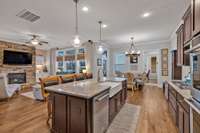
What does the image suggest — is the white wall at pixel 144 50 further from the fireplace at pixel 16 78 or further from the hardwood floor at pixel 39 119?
the fireplace at pixel 16 78

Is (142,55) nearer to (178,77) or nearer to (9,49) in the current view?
(178,77)

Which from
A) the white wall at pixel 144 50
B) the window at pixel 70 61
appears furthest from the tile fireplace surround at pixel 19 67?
the white wall at pixel 144 50

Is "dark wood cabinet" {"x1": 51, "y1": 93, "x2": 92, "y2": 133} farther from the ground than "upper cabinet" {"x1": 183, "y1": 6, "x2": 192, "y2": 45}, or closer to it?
closer to it

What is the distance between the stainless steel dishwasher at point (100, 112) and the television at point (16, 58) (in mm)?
6673

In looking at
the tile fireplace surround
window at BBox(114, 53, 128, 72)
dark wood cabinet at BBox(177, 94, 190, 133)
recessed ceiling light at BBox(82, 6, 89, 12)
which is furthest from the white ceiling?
window at BBox(114, 53, 128, 72)

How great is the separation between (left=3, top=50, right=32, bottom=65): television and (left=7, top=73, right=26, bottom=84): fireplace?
685mm

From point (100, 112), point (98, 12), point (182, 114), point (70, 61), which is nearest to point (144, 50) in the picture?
point (98, 12)

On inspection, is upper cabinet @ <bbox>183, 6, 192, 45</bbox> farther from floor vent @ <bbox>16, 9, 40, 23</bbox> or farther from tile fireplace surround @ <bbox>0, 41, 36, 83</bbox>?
tile fireplace surround @ <bbox>0, 41, 36, 83</bbox>

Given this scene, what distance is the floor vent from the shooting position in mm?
3031

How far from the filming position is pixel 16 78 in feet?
21.7

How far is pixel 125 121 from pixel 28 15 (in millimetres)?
3886

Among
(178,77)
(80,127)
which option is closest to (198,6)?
(80,127)

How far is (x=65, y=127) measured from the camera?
6.28 feet

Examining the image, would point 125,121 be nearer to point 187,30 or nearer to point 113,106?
point 113,106
